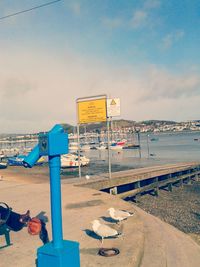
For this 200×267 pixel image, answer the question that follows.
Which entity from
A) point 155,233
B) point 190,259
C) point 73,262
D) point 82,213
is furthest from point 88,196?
point 73,262

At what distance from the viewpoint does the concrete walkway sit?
636cm

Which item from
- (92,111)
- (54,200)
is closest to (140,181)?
(92,111)

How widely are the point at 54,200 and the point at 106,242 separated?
3.85 m

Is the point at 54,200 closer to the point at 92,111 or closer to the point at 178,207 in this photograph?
the point at 92,111

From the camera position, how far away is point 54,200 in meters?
3.91

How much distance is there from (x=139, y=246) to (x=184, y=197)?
58.4 feet

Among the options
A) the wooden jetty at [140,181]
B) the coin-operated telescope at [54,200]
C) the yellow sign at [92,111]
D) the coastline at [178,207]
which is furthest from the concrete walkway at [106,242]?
the yellow sign at [92,111]

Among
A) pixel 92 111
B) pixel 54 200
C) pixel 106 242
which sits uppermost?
pixel 92 111

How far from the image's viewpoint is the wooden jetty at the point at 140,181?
18.1m

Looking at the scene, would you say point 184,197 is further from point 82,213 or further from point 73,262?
point 73,262

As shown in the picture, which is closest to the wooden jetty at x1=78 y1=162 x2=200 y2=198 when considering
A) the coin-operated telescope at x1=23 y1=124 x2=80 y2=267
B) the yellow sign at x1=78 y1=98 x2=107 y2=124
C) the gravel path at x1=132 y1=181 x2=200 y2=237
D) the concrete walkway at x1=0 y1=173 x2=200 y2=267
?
the gravel path at x1=132 y1=181 x2=200 y2=237

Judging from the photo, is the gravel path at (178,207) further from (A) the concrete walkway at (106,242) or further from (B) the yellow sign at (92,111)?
(B) the yellow sign at (92,111)

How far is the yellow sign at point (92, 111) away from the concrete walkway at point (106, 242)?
272 inches

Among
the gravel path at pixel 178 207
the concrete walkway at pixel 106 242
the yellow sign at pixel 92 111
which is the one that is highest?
the yellow sign at pixel 92 111
